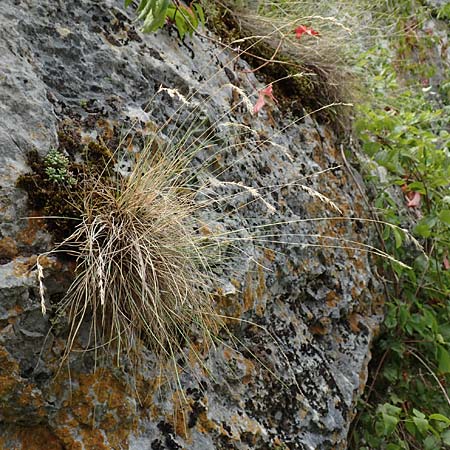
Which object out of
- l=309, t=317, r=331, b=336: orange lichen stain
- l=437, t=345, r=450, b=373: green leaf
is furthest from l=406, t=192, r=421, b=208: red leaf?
l=309, t=317, r=331, b=336: orange lichen stain

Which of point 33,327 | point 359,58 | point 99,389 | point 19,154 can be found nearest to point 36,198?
point 19,154

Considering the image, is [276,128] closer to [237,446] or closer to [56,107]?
[56,107]

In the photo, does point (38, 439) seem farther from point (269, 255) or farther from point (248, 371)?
point (269, 255)

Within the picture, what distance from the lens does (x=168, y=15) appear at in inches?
78.2

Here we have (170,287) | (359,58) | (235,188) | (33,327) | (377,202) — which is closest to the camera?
(33,327)

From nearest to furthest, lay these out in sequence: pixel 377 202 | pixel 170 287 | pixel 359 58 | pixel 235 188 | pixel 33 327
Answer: pixel 33 327
pixel 170 287
pixel 235 188
pixel 377 202
pixel 359 58

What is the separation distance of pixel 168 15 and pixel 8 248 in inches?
43.6

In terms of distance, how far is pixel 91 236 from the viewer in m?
1.39

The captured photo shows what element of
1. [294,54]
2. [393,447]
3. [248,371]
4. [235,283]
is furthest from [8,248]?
[294,54]

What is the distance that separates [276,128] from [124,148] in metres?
0.91

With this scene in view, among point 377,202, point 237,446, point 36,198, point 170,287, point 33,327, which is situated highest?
point 36,198

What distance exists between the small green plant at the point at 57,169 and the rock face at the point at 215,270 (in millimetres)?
30

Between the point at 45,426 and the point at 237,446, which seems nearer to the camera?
the point at 45,426

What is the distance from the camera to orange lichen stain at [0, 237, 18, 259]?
4.44 feet
